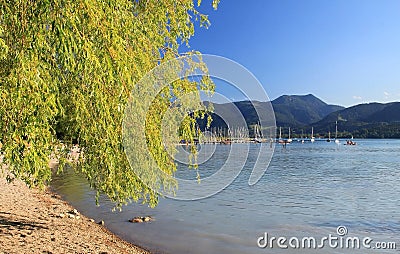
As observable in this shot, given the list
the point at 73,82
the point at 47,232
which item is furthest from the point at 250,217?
the point at 73,82

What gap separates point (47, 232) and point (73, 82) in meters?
10.8

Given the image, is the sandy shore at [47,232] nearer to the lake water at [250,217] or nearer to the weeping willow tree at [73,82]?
the lake water at [250,217]

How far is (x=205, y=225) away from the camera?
22.0 metres

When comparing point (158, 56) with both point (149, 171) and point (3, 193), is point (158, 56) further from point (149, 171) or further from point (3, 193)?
point (3, 193)

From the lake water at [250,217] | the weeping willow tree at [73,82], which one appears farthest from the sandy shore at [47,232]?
the weeping willow tree at [73,82]

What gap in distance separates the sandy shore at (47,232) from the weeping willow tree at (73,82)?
148 inches

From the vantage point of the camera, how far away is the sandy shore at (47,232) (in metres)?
12.4

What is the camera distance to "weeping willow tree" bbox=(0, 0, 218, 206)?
4672 mm

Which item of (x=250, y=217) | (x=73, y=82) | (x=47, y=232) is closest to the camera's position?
(x=73, y=82)

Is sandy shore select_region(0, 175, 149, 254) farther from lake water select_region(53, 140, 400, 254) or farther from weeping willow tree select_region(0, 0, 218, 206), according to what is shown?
weeping willow tree select_region(0, 0, 218, 206)

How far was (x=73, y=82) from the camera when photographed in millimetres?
5945

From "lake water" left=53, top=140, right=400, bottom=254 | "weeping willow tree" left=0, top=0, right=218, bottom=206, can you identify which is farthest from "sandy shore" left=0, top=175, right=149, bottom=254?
"weeping willow tree" left=0, top=0, right=218, bottom=206

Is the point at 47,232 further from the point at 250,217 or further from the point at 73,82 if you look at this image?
the point at 250,217

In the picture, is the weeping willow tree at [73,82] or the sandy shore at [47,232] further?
the sandy shore at [47,232]
